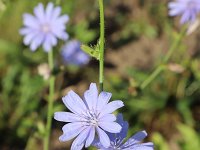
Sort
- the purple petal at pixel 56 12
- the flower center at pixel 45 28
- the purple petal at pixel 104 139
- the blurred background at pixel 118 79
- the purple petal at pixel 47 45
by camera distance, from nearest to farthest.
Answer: the purple petal at pixel 104 139, the purple petal at pixel 47 45, the purple petal at pixel 56 12, the flower center at pixel 45 28, the blurred background at pixel 118 79

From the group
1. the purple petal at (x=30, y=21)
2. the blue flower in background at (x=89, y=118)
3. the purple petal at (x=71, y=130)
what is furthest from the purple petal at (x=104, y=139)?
the purple petal at (x=30, y=21)

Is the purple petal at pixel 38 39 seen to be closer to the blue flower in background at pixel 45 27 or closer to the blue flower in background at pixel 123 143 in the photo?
the blue flower in background at pixel 45 27

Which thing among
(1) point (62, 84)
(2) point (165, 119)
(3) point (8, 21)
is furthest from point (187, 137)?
(3) point (8, 21)

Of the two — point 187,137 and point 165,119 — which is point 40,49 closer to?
point 165,119

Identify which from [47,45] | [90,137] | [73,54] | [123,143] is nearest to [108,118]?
[90,137]

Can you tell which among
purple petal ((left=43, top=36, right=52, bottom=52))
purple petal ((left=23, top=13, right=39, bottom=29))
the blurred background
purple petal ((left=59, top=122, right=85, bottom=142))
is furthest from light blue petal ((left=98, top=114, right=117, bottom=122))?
the blurred background

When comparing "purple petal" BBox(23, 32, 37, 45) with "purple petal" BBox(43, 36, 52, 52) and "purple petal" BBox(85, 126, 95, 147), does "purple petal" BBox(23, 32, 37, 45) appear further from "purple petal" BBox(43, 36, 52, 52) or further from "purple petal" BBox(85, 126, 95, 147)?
"purple petal" BBox(85, 126, 95, 147)

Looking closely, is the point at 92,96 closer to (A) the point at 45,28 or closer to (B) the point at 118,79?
(A) the point at 45,28
